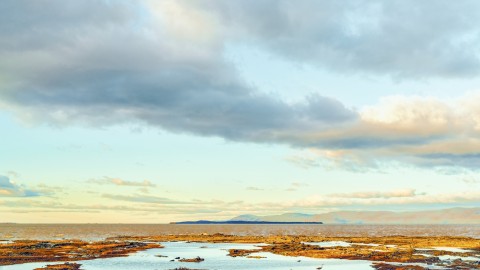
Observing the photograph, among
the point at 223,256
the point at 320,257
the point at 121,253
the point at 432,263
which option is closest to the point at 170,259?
the point at 223,256

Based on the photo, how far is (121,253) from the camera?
8006cm

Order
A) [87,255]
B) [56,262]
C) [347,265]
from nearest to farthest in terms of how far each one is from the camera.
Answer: [347,265] → [56,262] → [87,255]

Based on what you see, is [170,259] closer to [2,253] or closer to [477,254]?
[2,253]

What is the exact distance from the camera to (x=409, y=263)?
61.6 meters

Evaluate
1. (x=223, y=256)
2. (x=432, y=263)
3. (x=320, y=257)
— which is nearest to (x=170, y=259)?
(x=223, y=256)

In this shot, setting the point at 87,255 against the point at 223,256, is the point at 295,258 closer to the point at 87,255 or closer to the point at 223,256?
the point at 223,256

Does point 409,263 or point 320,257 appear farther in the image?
point 320,257

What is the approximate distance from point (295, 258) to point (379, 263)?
1363cm

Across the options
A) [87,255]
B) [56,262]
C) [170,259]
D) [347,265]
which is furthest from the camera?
[87,255]

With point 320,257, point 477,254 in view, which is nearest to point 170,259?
point 320,257

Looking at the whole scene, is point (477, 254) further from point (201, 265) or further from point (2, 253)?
point (2, 253)

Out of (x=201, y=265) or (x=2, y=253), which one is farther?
(x=2, y=253)

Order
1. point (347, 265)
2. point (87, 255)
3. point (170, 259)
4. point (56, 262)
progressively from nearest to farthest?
1. point (347, 265)
2. point (56, 262)
3. point (170, 259)
4. point (87, 255)

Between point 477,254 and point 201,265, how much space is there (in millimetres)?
41858
